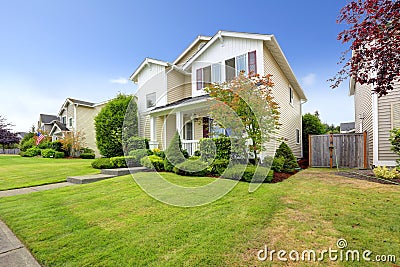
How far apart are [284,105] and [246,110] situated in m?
6.47

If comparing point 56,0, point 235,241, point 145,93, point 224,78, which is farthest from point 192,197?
point 56,0

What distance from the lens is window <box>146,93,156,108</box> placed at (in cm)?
1399

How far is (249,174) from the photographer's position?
6.62 metres

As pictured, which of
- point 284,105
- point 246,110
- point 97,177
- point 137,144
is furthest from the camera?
point 137,144

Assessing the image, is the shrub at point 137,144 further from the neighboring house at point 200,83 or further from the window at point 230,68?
the window at point 230,68

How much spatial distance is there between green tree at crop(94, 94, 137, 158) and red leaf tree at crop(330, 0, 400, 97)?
44.4ft

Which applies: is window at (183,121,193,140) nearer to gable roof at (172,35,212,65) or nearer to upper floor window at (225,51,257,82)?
upper floor window at (225,51,257,82)

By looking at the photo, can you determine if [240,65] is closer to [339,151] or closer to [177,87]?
[177,87]

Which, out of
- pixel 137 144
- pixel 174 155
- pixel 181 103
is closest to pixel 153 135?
pixel 137 144

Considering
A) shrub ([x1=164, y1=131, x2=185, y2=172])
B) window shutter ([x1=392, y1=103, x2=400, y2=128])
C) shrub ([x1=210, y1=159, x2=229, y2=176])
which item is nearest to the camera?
shrub ([x1=210, y1=159, x2=229, y2=176])

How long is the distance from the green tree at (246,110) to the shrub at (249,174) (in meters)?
1.08

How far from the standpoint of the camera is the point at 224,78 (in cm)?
1120

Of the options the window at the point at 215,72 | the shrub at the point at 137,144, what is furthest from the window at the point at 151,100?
the window at the point at 215,72

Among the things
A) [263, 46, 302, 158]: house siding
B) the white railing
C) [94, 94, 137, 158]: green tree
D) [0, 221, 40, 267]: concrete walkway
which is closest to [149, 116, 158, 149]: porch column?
[94, 94, 137, 158]: green tree
